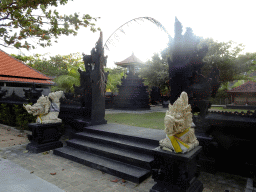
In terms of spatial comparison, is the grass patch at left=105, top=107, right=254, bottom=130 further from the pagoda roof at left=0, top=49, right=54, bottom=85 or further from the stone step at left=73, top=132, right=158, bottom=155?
the pagoda roof at left=0, top=49, right=54, bottom=85

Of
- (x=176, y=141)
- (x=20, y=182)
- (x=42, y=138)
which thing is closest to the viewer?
(x=176, y=141)

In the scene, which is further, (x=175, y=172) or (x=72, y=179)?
(x=72, y=179)

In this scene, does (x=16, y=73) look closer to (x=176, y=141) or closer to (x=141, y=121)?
(x=141, y=121)

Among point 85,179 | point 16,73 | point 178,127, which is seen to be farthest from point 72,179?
point 16,73

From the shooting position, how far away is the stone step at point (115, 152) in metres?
4.54

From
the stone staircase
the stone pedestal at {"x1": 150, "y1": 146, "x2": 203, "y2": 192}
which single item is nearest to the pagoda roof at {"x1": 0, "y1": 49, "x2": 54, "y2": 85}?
the stone staircase

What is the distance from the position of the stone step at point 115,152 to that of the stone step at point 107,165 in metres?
0.11

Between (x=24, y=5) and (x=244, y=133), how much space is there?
30.5ft

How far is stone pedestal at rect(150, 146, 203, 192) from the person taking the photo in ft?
10.5

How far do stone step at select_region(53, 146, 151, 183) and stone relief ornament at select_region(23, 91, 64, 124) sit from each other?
1.38 meters

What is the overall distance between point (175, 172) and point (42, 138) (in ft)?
17.3

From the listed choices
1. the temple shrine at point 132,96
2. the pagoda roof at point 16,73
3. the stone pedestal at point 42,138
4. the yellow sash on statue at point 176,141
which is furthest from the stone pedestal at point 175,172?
the pagoda roof at point 16,73

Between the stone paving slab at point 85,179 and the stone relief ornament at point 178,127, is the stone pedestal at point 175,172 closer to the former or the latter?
the stone relief ornament at point 178,127

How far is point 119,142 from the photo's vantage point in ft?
18.0
